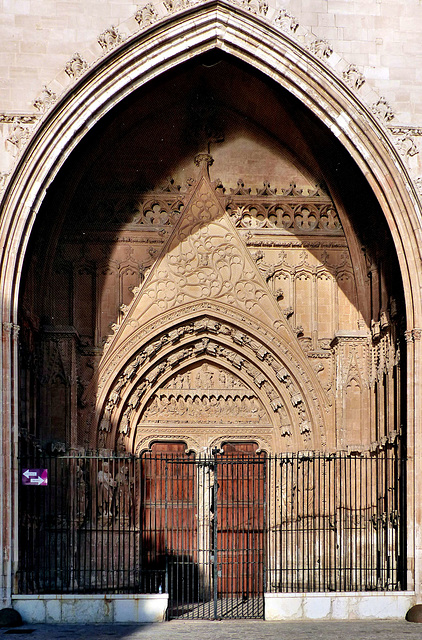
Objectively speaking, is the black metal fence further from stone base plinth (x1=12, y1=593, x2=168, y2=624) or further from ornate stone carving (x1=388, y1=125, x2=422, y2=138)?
ornate stone carving (x1=388, y1=125, x2=422, y2=138)

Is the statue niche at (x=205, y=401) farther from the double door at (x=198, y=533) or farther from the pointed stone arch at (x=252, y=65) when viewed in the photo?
the pointed stone arch at (x=252, y=65)

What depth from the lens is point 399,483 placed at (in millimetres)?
15984

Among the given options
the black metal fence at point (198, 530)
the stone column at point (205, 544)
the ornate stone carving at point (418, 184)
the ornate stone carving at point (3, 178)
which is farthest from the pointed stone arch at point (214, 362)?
the ornate stone carving at point (3, 178)

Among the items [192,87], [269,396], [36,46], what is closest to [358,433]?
[269,396]

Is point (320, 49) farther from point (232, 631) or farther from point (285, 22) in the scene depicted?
point (232, 631)

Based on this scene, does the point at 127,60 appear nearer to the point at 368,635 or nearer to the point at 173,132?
the point at 173,132

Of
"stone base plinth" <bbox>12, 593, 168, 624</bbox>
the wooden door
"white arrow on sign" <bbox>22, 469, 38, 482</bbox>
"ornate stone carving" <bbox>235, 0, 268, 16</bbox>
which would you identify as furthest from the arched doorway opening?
"stone base plinth" <bbox>12, 593, 168, 624</bbox>

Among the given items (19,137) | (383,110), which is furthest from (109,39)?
(383,110)

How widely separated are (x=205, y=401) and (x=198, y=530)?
2154mm

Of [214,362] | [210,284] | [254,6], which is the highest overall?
[254,6]

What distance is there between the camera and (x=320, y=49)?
15.7m

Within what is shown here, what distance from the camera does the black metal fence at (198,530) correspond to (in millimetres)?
15992

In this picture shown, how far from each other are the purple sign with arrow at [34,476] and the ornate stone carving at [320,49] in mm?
6901

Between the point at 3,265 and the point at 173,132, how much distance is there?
4.93m
